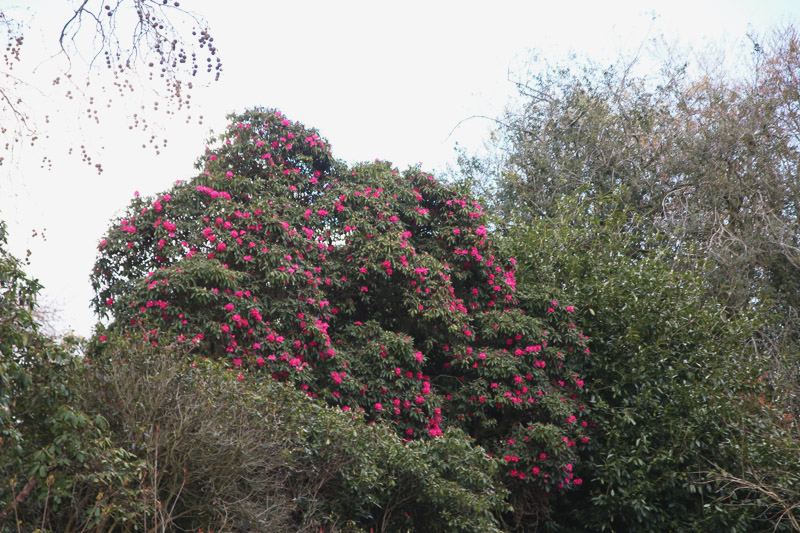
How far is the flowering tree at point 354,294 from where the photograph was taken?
25.1ft

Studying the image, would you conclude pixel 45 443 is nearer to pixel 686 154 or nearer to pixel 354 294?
pixel 354 294

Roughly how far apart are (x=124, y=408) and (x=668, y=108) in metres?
13.4

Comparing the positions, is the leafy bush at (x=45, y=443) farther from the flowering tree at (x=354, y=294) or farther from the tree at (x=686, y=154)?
the tree at (x=686, y=154)

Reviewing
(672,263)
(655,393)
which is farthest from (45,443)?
(672,263)

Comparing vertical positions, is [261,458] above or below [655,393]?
below

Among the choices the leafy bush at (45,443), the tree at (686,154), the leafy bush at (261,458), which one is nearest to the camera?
the leafy bush at (45,443)

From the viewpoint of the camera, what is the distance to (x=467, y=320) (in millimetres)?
9273

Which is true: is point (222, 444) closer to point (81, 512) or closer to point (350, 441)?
point (81, 512)

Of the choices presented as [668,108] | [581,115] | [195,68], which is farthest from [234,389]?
[668,108]

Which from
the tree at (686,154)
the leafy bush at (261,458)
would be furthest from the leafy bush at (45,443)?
the tree at (686,154)

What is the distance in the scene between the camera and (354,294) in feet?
30.2

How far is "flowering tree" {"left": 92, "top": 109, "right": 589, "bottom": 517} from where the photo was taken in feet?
25.1

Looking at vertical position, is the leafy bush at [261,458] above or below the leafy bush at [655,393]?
below

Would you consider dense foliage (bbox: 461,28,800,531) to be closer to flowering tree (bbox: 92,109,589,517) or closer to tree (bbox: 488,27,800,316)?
tree (bbox: 488,27,800,316)
